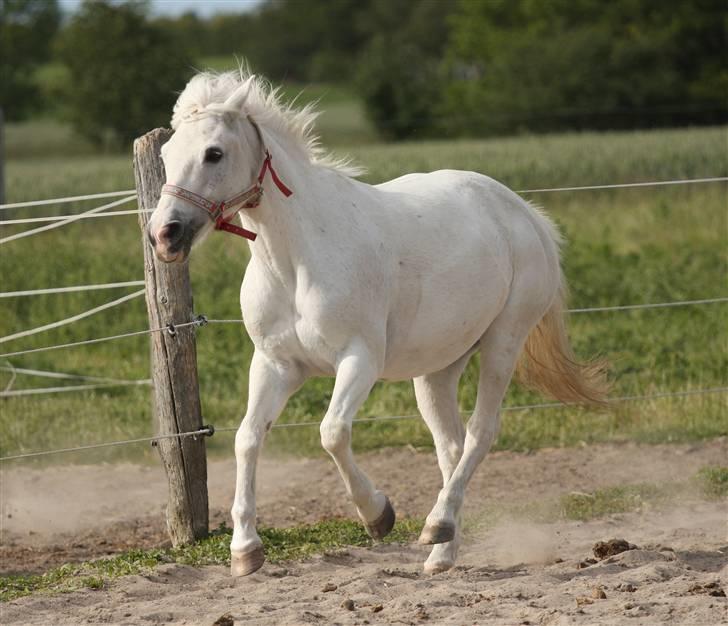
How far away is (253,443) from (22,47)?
233 ft

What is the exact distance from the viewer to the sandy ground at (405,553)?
194 inches

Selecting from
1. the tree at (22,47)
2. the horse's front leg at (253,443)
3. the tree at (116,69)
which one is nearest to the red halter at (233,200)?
the horse's front leg at (253,443)

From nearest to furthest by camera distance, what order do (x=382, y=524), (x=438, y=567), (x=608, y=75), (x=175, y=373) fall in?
(x=382, y=524) < (x=438, y=567) < (x=175, y=373) < (x=608, y=75)

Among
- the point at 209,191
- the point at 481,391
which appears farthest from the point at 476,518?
the point at 209,191

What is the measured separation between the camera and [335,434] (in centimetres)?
504

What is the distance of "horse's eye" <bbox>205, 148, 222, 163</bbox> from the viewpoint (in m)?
4.74

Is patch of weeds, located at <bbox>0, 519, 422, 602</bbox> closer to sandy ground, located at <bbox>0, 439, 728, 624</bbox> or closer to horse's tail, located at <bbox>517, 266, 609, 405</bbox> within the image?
sandy ground, located at <bbox>0, 439, 728, 624</bbox>

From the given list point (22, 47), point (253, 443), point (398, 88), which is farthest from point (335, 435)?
point (22, 47)

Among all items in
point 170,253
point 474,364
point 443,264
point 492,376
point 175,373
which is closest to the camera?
point 170,253

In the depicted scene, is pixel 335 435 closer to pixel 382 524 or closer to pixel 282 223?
pixel 382 524

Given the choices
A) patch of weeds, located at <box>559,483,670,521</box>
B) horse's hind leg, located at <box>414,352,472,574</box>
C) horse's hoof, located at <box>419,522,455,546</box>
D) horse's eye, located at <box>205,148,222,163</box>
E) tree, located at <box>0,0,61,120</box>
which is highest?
tree, located at <box>0,0,61,120</box>

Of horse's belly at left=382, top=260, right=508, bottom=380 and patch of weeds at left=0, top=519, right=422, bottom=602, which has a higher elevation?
horse's belly at left=382, top=260, right=508, bottom=380

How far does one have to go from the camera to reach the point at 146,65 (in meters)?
47.2

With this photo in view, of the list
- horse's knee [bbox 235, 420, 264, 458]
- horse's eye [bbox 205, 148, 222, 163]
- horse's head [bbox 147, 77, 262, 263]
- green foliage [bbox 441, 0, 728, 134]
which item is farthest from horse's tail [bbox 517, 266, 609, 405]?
green foliage [bbox 441, 0, 728, 134]
